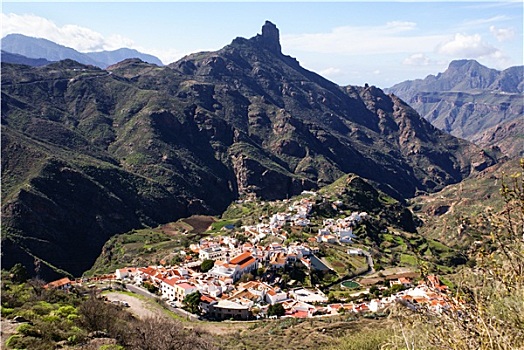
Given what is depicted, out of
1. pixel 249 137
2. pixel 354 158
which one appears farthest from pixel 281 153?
pixel 354 158

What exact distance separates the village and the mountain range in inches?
1261

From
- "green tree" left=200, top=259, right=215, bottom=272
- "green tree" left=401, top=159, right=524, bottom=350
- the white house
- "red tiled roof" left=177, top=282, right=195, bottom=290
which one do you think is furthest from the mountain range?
"green tree" left=401, top=159, right=524, bottom=350

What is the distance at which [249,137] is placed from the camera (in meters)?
165

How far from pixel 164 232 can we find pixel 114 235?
1086 centimetres

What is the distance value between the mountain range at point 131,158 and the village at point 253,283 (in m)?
32.0

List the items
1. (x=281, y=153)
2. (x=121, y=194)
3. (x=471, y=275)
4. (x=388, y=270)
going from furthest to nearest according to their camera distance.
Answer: (x=281, y=153) → (x=121, y=194) → (x=388, y=270) → (x=471, y=275)

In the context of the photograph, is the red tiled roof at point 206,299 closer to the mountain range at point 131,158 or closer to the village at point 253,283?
the village at point 253,283

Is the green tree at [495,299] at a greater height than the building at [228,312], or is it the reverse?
the green tree at [495,299]

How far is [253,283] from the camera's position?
47.2m

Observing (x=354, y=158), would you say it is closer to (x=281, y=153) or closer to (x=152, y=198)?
(x=281, y=153)

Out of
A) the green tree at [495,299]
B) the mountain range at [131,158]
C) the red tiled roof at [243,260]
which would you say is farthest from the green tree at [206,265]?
the green tree at [495,299]

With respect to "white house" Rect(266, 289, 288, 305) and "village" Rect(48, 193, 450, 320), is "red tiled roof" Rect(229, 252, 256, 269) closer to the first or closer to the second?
"village" Rect(48, 193, 450, 320)

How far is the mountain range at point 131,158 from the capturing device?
3371 inches

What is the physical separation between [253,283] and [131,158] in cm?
8847
